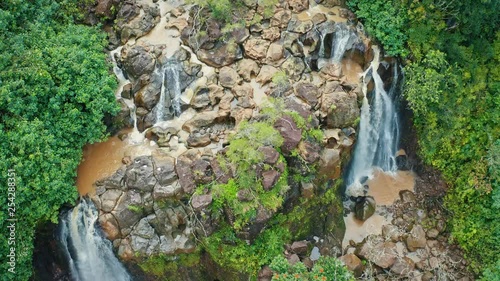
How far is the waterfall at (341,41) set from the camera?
49.2 ft

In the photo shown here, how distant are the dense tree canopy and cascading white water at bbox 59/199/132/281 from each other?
9.76 metres

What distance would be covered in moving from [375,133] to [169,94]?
672 centimetres

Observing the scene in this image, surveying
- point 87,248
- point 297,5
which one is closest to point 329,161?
point 297,5

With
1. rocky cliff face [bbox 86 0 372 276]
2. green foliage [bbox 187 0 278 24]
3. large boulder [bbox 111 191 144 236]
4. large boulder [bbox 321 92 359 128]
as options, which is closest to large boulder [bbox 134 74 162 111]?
rocky cliff face [bbox 86 0 372 276]

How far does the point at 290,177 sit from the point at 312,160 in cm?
75

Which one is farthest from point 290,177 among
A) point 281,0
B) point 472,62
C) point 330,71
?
point 472,62

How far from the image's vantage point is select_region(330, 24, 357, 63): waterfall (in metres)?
15.0

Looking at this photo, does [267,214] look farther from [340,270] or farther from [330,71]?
[330,71]

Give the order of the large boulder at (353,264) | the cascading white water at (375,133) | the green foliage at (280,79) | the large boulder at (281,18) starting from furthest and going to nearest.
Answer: the cascading white water at (375,133) → the large boulder at (281,18) → the large boulder at (353,264) → the green foliage at (280,79)

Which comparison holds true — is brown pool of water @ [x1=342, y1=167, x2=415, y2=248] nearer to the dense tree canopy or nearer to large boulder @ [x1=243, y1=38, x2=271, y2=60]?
the dense tree canopy

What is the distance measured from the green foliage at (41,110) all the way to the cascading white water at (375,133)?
770 cm

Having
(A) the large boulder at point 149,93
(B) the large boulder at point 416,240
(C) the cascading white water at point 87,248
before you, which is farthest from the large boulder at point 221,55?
(B) the large boulder at point 416,240

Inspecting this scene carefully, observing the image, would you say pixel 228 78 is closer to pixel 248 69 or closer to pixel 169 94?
pixel 248 69

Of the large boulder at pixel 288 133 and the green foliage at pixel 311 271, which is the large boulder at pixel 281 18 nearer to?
the large boulder at pixel 288 133
